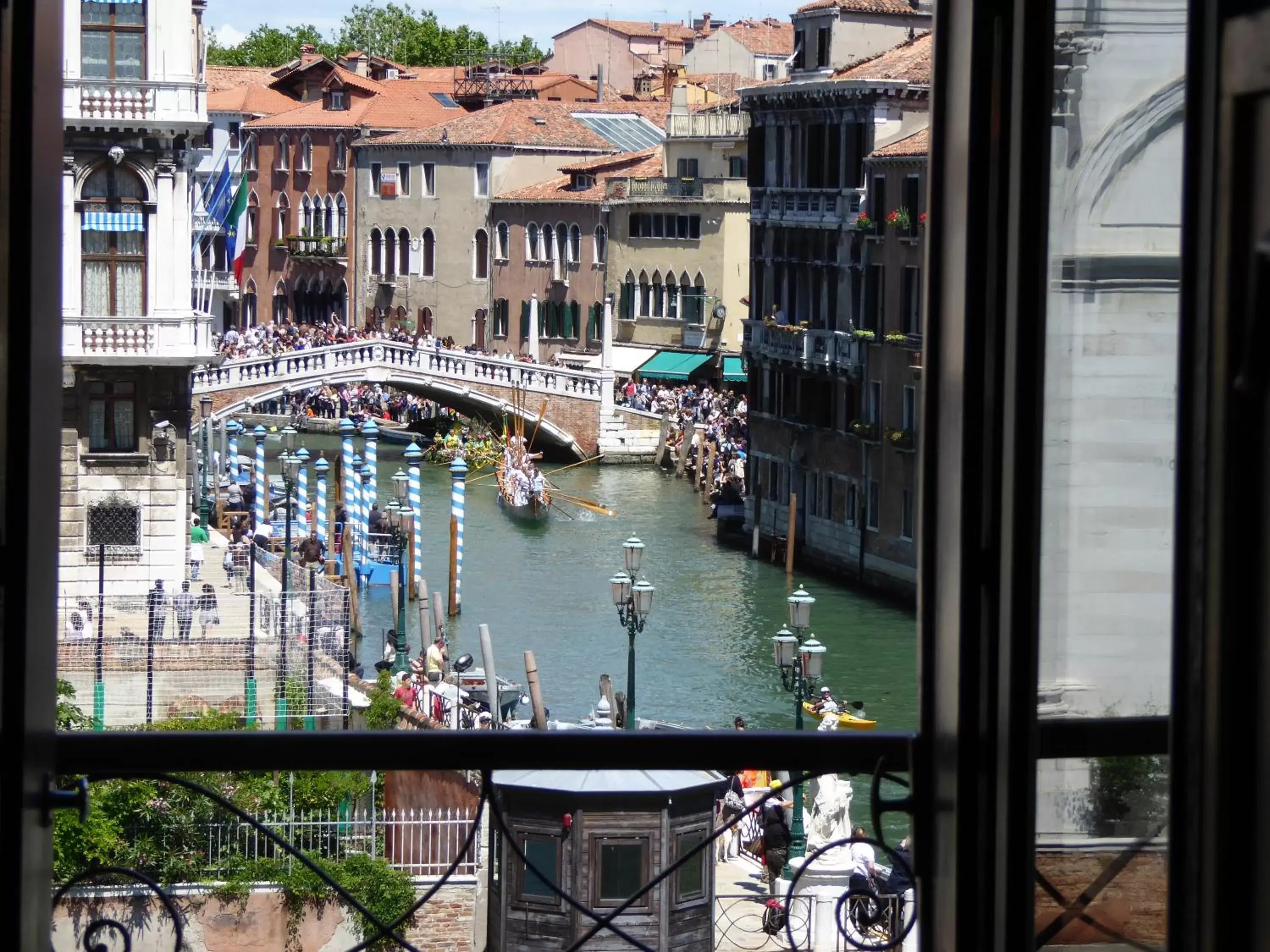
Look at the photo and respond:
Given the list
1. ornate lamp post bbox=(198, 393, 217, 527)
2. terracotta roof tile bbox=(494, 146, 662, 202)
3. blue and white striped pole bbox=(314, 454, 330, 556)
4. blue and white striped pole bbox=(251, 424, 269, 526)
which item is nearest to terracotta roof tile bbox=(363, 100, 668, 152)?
terracotta roof tile bbox=(494, 146, 662, 202)

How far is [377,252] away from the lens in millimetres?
25016

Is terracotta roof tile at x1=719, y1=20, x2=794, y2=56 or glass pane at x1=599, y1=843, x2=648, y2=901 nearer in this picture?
glass pane at x1=599, y1=843, x2=648, y2=901

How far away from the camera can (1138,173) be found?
72 centimetres

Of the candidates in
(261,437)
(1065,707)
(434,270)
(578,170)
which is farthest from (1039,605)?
(434,270)

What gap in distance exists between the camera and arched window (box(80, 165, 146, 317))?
8.34 metres

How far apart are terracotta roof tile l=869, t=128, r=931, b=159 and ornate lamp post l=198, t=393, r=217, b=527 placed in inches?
198

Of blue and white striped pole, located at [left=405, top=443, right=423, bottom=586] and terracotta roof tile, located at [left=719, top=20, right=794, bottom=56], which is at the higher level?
terracotta roof tile, located at [left=719, top=20, right=794, bottom=56]

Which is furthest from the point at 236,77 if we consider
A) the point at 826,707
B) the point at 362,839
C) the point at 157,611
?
the point at 362,839

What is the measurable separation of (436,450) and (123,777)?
1967 cm

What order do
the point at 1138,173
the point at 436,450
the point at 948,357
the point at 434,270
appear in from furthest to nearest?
the point at 434,270
the point at 436,450
the point at 948,357
the point at 1138,173

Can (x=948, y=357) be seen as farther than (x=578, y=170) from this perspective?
No

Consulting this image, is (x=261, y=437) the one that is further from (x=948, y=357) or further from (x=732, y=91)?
(x=948, y=357)

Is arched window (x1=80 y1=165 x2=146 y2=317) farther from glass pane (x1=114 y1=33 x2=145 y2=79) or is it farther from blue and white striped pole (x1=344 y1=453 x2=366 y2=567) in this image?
blue and white striped pole (x1=344 y1=453 x2=366 y2=567)

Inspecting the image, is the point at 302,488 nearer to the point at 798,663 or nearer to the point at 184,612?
the point at 184,612
